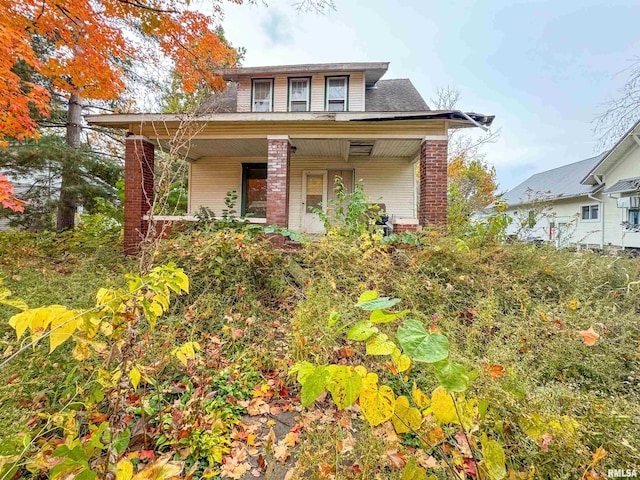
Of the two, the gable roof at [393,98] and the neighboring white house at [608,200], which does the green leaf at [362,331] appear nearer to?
the gable roof at [393,98]

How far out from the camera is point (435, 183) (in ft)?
20.9

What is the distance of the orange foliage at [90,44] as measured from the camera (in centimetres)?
557

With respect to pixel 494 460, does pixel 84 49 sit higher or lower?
higher

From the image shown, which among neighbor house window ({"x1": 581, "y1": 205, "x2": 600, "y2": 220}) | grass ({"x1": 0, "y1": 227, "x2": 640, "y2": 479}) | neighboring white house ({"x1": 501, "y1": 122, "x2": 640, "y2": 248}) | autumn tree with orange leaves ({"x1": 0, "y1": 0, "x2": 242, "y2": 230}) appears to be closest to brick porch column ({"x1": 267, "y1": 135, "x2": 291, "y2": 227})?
grass ({"x1": 0, "y1": 227, "x2": 640, "y2": 479})

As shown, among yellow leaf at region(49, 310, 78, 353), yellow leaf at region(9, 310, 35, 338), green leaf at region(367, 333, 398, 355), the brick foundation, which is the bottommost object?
green leaf at region(367, 333, 398, 355)

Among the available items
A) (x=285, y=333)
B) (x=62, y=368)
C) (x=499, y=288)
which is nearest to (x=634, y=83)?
(x=499, y=288)

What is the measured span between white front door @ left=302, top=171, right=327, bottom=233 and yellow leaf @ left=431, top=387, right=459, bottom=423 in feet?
27.4

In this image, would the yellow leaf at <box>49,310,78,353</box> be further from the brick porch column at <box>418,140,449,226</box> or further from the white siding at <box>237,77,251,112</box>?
the white siding at <box>237,77,251,112</box>

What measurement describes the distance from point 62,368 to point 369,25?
12.9 metres

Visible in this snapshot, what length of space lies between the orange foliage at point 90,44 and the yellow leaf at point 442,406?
25.3 ft

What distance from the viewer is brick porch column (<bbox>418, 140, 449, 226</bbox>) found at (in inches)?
249

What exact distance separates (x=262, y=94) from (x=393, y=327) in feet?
29.6

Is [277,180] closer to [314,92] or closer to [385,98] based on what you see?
[314,92]

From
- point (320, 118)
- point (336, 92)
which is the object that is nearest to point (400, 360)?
point (320, 118)
